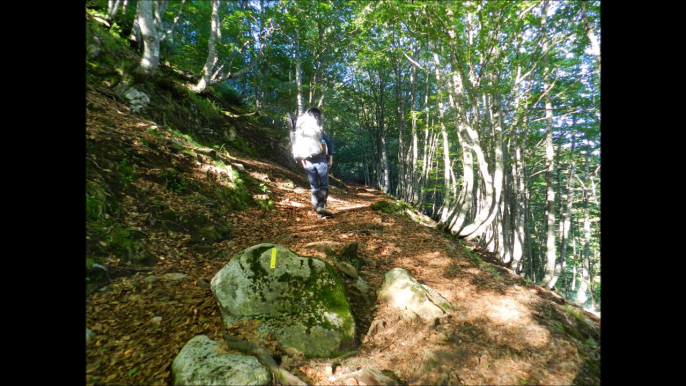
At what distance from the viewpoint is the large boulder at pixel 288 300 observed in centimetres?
196

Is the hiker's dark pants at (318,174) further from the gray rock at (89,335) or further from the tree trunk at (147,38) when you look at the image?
the tree trunk at (147,38)

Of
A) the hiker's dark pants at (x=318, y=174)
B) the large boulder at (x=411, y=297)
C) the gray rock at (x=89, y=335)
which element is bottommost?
the large boulder at (x=411, y=297)

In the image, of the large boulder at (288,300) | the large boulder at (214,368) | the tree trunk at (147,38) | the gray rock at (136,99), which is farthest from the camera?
the gray rock at (136,99)

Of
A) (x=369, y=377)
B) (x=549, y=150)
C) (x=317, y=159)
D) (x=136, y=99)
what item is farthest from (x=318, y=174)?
(x=549, y=150)

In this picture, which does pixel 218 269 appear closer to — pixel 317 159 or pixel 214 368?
pixel 214 368

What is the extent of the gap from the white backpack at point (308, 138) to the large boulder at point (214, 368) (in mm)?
3639

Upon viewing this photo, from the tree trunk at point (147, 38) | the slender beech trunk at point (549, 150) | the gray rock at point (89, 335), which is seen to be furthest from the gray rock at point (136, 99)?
the slender beech trunk at point (549, 150)

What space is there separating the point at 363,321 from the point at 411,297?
618 mm

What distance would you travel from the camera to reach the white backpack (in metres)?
4.62

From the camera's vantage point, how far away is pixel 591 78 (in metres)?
2.03

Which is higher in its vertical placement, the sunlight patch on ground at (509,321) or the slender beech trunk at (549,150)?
the slender beech trunk at (549,150)
